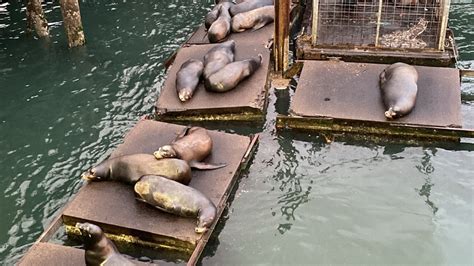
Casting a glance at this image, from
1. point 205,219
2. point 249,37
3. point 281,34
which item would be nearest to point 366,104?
point 281,34

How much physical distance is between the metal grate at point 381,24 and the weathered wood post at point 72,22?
17.4 feet

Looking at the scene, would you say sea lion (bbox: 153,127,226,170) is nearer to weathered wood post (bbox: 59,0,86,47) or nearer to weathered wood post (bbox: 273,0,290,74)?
weathered wood post (bbox: 273,0,290,74)

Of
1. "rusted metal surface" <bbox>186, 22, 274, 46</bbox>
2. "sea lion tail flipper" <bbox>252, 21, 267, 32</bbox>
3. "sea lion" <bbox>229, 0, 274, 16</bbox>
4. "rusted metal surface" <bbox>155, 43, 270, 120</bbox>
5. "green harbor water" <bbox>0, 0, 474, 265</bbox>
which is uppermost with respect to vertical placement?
"sea lion" <bbox>229, 0, 274, 16</bbox>

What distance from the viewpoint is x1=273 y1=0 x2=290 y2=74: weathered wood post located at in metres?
9.76

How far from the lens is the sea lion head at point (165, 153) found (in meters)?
6.99

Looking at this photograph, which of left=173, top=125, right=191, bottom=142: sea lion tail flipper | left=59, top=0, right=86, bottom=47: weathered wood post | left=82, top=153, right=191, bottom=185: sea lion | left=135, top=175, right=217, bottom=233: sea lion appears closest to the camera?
left=135, top=175, right=217, bottom=233: sea lion

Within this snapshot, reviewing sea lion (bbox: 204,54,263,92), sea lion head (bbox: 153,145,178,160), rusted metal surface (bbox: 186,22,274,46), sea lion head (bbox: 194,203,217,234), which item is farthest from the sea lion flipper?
rusted metal surface (bbox: 186,22,274,46)

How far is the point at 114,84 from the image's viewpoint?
10750 millimetres

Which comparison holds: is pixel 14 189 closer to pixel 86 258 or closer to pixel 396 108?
pixel 86 258

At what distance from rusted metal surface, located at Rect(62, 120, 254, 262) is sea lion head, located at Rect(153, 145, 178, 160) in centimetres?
39

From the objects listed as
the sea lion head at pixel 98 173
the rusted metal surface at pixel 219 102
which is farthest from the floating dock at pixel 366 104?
the sea lion head at pixel 98 173

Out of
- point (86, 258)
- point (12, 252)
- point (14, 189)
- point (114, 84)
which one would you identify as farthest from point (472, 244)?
point (114, 84)

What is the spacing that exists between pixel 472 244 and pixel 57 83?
321 inches

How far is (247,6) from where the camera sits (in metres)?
12.0
